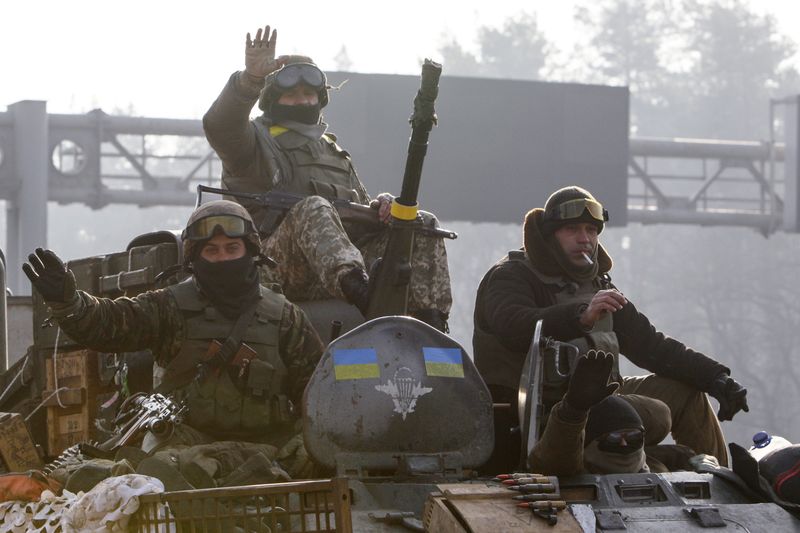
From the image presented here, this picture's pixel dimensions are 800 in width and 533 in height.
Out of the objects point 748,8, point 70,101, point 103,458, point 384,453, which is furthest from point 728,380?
point 70,101

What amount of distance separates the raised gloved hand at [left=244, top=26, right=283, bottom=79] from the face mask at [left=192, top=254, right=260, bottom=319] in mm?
1756

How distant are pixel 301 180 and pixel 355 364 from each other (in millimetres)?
3274

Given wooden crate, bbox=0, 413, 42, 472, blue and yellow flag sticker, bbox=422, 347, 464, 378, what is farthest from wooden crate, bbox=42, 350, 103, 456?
blue and yellow flag sticker, bbox=422, 347, 464, 378

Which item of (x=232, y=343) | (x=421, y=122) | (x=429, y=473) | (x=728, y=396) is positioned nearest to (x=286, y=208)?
(x=232, y=343)

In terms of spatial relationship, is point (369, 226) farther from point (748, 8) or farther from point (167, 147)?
point (167, 147)

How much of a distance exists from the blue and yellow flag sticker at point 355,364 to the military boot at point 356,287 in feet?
4.91

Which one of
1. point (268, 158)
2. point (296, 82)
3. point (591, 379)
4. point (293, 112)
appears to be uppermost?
point (296, 82)

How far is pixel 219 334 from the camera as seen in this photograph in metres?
8.10

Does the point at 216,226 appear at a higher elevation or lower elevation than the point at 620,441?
higher

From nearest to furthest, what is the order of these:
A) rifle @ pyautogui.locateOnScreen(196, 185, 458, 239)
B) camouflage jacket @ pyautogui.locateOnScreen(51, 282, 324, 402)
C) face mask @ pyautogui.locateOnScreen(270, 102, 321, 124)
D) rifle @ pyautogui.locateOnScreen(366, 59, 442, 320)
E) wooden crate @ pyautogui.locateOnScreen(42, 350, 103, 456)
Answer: camouflage jacket @ pyautogui.locateOnScreen(51, 282, 324, 402), rifle @ pyautogui.locateOnScreen(366, 59, 442, 320), wooden crate @ pyautogui.locateOnScreen(42, 350, 103, 456), rifle @ pyautogui.locateOnScreen(196, 185, 458, 239), face mask @ pyautogui.locateOnScreen(270, 102, 321, 124)

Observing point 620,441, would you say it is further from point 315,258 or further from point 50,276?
point 315,258

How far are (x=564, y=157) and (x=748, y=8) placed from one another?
118 feet

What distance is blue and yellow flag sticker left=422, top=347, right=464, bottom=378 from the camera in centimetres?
739

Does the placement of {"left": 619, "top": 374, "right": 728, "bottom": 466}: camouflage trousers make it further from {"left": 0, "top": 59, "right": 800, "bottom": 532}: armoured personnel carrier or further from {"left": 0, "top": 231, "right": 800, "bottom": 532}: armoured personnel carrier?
{"left": 0, "top": 231, "right": 800, "bottom": 532}: armoured personnel carrier
